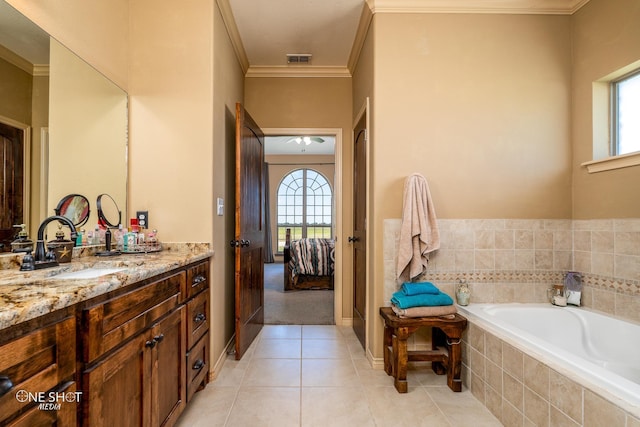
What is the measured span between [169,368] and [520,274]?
8.24ft

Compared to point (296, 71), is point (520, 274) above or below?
below

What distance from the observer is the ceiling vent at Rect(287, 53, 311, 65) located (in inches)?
123

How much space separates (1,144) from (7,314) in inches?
41.7

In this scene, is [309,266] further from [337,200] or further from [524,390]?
[524,390]

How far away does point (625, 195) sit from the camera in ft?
6.56

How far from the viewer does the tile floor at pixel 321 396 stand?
173 centimetres

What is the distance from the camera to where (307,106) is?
135 inches

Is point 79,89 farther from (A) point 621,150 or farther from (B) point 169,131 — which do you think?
(A) point 621,150

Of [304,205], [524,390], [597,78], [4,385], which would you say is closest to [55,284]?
[4,385]

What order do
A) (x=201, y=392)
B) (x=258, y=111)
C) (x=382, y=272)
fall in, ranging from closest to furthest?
(x=201, y=392) < (x=382, y=272) < (x=258, y=111)

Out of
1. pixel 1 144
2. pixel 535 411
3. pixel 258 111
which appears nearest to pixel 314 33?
pixel 258 111

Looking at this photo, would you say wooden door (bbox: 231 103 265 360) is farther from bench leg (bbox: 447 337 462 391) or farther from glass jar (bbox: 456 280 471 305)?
glass jar (bbox: 456 280 471 305)

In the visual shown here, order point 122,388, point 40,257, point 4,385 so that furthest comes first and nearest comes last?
point 40,257 < point 122,388 < point 4,385

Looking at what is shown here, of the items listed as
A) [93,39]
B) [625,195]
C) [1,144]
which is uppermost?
[93,39]
